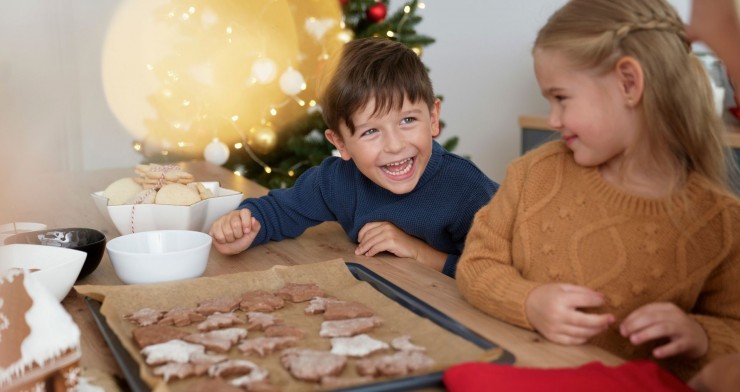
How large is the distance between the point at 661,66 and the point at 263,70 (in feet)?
7.15

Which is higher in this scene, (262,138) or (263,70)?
(263,70)

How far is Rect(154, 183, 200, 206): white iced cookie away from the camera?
4.69 ft

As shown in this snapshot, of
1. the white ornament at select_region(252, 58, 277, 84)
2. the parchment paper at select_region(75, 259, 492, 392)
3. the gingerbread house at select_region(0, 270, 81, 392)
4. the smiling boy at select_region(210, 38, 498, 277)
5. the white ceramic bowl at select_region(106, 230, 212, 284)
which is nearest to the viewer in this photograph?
the gingerbread house at select_region(0, 270, 81, 392)

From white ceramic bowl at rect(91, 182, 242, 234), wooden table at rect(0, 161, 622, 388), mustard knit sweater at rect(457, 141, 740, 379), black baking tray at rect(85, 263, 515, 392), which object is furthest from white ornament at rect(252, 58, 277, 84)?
mustard knit sweater at rect(457, 141, 740, 379)

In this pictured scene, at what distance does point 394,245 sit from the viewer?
136 cm

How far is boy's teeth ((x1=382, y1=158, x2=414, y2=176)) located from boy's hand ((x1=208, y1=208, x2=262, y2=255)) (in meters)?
0.29

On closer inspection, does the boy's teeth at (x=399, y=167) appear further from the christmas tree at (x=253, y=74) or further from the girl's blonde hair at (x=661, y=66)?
the christmas tree at (x=253, y=74)

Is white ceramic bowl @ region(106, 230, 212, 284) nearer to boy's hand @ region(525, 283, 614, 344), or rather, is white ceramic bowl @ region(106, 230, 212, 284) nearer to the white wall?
boy's hand @ region(525, 283, 614, 344)

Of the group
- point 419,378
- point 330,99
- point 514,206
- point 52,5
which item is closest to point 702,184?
point 514,206

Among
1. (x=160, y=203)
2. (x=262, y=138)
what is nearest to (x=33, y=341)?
(x=160, y=203)

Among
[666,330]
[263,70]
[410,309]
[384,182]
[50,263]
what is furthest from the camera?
[263,70]

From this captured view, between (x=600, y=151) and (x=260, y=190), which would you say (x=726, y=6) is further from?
(x=260, y=190)

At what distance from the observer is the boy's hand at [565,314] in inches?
36.3

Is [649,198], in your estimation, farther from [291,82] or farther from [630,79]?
[291,82]
